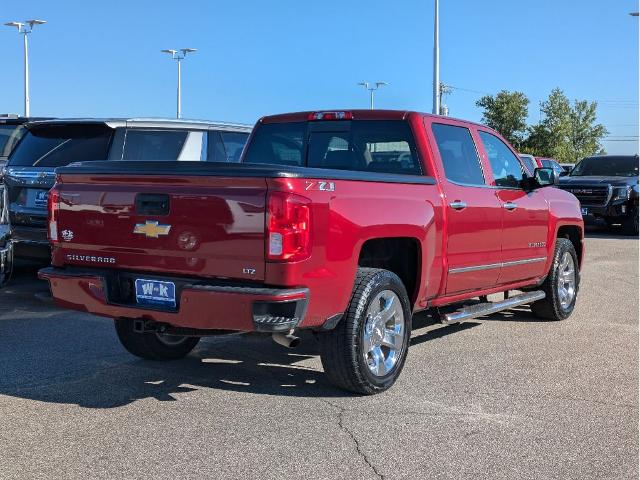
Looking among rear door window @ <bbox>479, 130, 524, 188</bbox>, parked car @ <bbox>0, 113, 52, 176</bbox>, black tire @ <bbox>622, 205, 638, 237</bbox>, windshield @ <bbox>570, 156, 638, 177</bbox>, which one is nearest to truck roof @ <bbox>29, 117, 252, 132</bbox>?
parked car @ <bbox>0, 113, 52, 176</bbox>

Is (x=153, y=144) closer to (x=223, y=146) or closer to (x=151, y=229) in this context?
(x=223, y=146)

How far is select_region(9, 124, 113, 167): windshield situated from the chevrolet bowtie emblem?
12.0 ft

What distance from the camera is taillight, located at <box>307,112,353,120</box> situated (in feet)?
20.2

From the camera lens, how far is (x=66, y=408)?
184 inches

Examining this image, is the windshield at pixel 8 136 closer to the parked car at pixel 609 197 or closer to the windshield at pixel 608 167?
the parked car at pixel 609 197

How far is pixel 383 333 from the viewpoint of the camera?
5156mm

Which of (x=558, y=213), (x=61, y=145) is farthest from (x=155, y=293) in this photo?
(x=558, y=213)

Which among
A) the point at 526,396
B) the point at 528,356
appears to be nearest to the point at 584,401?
the point at 526,396

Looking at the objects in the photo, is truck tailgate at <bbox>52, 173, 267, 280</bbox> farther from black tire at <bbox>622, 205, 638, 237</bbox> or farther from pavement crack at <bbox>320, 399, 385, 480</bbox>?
black tire at <bbox>622, 205, 638, 237</bbox>

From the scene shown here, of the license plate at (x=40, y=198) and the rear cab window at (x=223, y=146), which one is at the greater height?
the rear cab window at (x=223, y=146)

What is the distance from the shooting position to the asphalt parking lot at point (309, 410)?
3844mm

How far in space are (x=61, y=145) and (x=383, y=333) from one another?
485cm

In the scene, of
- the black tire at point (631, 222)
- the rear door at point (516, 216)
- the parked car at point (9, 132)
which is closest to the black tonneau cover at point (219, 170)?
the rear door at point (516, 216)

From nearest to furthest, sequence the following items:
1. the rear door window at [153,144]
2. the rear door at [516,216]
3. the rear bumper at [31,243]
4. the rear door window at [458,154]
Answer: the rear door window at [458,154], the rear door at [516,216], the rear bumper at [31,243], the rear door window at [153,144]
